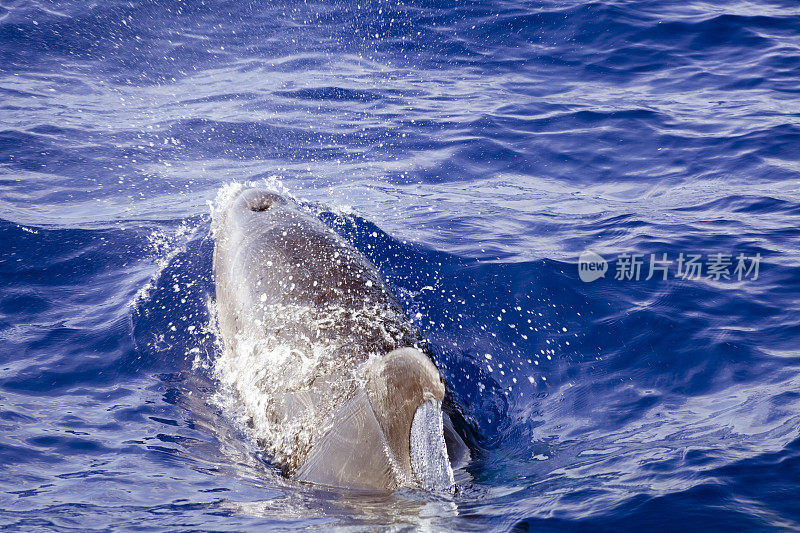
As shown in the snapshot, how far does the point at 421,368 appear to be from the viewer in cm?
493

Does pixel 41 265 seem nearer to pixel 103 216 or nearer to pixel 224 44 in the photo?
pixel 103 216

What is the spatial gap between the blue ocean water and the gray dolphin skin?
0.85 feet

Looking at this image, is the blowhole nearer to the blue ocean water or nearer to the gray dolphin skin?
the gray dolphin skin

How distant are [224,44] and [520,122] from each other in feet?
24.3

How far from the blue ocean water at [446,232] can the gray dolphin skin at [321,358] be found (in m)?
0.26

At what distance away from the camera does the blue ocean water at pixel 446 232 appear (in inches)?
202

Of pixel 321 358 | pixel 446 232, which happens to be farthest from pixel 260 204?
pixel 446 232

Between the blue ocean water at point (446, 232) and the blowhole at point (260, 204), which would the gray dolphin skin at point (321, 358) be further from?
the blue ocean water at point (446, 232)

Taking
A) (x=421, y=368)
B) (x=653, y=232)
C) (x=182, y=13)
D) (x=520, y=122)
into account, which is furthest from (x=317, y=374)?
(x=182, y=13)

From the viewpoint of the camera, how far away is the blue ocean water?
16.8ft
